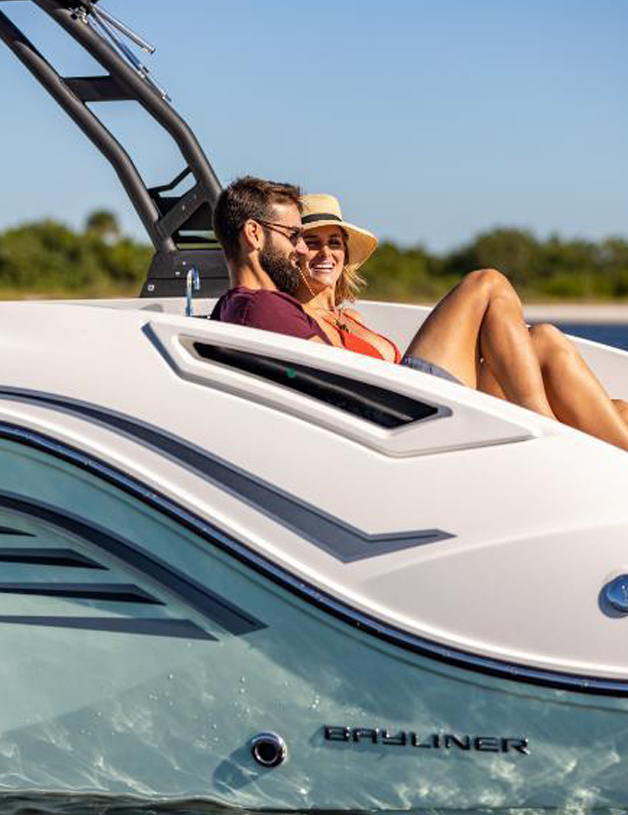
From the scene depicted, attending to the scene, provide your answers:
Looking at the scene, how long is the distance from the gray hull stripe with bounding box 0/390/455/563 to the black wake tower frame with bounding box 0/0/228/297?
134 cm

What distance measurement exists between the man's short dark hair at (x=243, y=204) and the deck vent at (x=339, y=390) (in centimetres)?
72

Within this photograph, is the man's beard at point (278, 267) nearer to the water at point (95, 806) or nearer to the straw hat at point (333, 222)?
the straw hat at point (333, 222)

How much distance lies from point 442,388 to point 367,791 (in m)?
0.84

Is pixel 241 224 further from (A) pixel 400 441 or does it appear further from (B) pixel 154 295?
(A) pixel 400 441

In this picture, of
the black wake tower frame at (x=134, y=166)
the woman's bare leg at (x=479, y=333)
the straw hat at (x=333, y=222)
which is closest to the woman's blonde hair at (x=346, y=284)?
Result: the straw hat at (x=333, y=222)

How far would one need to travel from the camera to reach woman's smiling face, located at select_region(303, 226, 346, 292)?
161 inches

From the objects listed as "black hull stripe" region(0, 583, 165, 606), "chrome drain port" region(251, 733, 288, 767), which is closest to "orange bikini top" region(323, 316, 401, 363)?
"black hull stripe" region(0, 583, 165, 606)

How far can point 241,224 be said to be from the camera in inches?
144

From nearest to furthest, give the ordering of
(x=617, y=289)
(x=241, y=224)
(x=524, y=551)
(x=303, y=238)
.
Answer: (x=524, y=551) → (x=241, y=224) → (x=303, y=238) → (x=617, y=289)

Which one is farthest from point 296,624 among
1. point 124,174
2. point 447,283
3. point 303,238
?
point 447,283

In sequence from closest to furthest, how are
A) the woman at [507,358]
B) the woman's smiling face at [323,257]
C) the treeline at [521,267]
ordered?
the woman at [507,358] < the woman's smiling face at [323,257] < the treeline at [521,267]

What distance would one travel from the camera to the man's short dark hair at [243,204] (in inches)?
144

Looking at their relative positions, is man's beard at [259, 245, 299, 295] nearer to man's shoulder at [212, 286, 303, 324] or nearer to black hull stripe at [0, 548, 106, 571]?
man's shoulder at [212, 286, 303, 324]

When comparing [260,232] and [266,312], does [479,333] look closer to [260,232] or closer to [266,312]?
[266,312]
